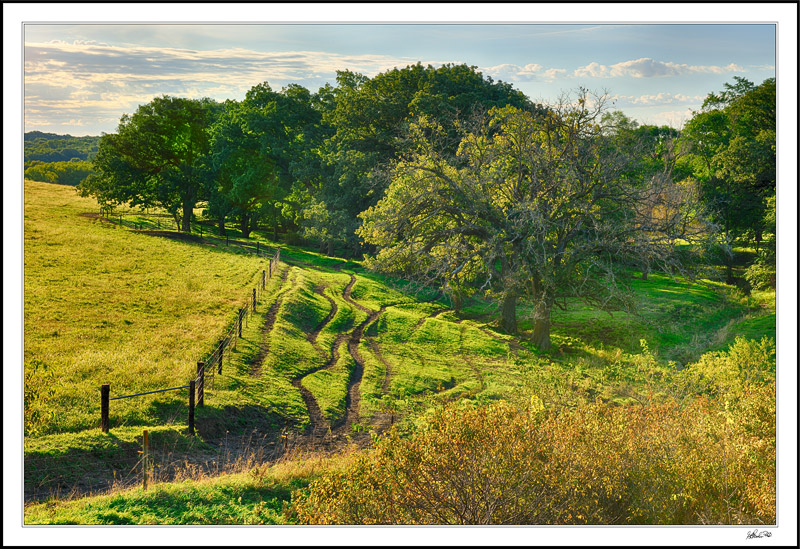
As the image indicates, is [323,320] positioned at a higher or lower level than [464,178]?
lower

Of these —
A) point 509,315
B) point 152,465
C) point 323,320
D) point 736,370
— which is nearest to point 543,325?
point 509,315

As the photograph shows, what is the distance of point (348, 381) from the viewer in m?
19.2

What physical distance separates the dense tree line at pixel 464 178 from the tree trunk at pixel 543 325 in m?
0.08

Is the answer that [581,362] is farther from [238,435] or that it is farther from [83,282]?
[83,282]

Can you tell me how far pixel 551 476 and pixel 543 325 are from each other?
17.6m

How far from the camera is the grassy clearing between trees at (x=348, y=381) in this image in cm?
877

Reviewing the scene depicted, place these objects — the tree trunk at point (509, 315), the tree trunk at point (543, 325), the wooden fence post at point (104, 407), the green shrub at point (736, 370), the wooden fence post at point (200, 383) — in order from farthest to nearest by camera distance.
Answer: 1. the tree trunk at point (509, 315)
2. the tree trunk at point (543, 325)
3. the green shrub at point (736, 370)
4. the wooden fence post at point (200, 383)
5. the wooden fence post at point (104, 407)

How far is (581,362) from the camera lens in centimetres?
2270

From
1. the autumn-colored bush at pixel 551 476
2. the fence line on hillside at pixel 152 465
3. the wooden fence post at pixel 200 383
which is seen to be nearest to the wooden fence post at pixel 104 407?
the fence line on hillside at pixel 152 465

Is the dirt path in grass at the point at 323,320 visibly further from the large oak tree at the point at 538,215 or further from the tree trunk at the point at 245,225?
the tree trunk at the point at 245,225

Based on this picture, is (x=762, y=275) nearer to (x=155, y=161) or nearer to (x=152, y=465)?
(x=152, y=465)

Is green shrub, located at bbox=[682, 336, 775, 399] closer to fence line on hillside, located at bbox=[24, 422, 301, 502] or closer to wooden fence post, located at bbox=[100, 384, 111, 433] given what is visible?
fence line on hillside, located at bbox=[24, 422, 301, 502]
